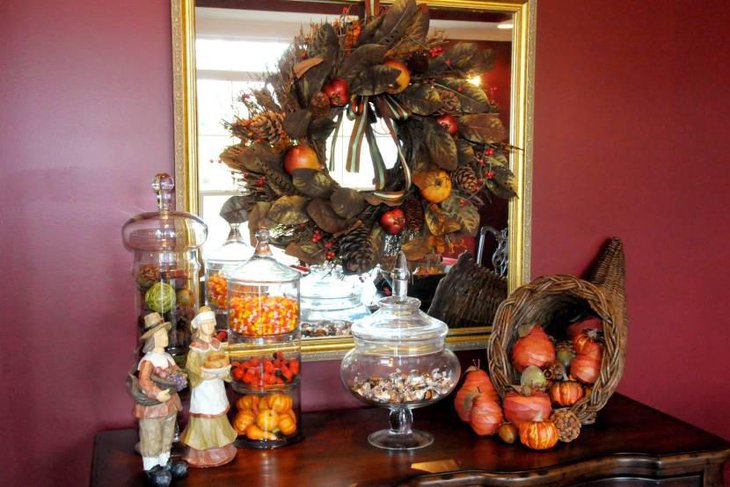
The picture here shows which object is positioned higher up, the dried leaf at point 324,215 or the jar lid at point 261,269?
the dried leaf at point 324,215

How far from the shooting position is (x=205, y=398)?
5.20 ft

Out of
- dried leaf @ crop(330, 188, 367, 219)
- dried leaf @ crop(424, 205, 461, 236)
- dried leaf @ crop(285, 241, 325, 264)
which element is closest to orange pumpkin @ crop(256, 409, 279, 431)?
dried leaf @ crop(285, 241, 325, 264)

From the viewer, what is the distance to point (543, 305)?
6.46 feet

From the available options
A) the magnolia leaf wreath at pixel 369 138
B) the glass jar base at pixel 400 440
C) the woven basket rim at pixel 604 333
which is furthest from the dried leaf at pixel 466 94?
the glass jar base at pixel 400 440

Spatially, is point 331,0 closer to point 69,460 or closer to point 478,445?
point 478,445

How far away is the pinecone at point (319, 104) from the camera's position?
1.75 metres

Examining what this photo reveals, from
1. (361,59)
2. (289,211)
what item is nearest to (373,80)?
(361,59)

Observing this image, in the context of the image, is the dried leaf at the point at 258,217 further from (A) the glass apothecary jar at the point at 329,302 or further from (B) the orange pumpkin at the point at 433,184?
(B) the orange pumpkin at the point at 433,184

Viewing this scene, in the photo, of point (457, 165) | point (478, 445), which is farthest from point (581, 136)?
point (478, 445)

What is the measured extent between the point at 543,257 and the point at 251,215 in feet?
2.92

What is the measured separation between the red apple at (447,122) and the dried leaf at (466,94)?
0.15 feet

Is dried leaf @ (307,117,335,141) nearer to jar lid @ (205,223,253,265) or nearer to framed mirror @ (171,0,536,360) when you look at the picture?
framed mirror @ (171,0,536,360)

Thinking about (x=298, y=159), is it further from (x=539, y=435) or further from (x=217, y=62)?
(x=539, y=435)

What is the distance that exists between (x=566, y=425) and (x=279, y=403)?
25.6 inches
